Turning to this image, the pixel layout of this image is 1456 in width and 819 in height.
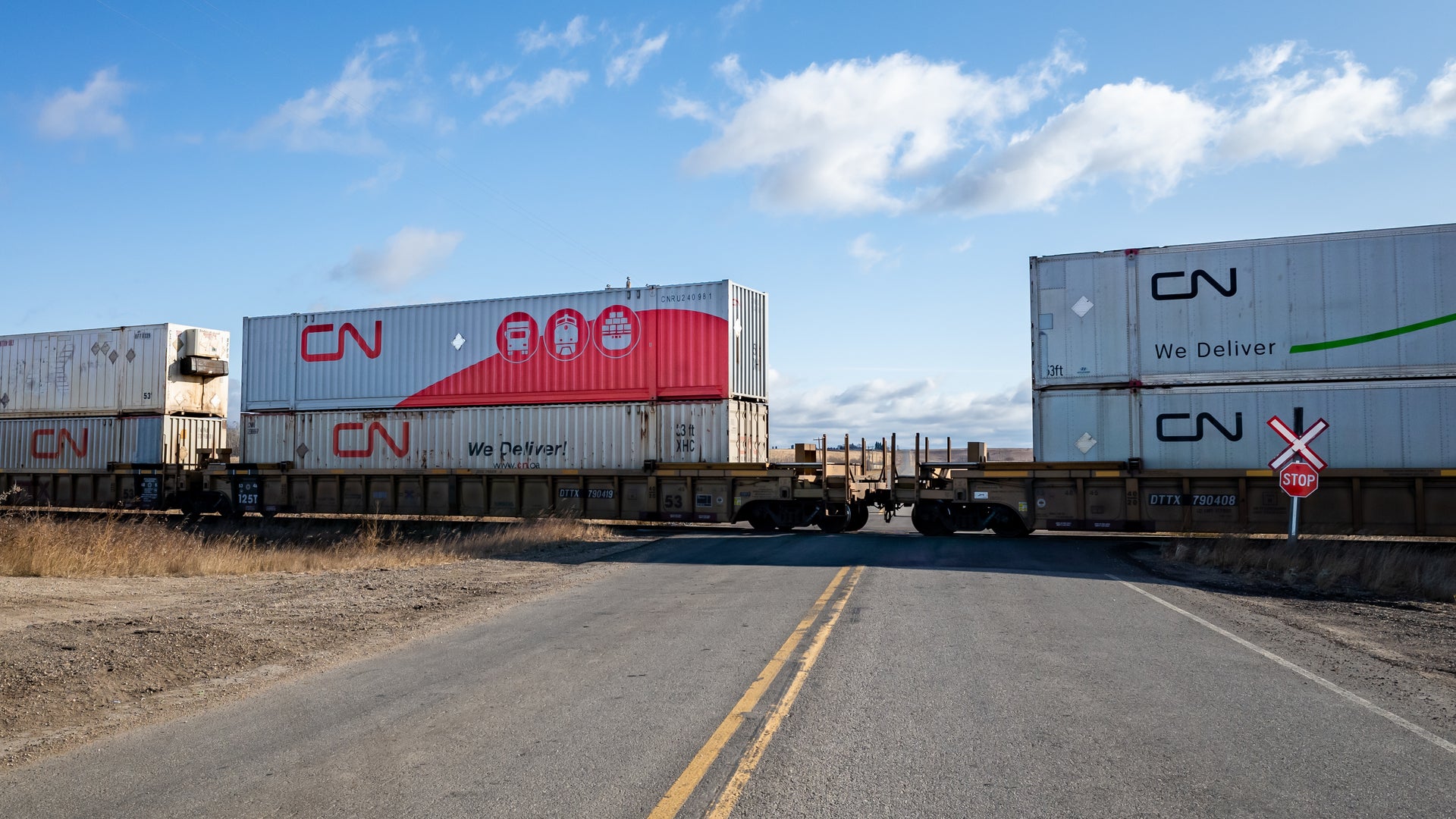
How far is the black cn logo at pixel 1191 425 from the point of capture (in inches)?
742

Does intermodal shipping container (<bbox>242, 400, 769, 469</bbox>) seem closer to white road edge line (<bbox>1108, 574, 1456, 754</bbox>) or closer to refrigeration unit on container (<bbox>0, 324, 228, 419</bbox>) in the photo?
refrigeration unit on container (<bbox>0, 324, 228, 419</bbox>)

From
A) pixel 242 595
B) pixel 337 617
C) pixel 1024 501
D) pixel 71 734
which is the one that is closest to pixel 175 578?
pixel 242 595

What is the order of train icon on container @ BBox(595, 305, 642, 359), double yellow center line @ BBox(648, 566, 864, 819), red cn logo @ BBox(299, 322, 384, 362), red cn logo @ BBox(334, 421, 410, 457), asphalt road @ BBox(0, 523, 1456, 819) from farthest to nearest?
red cn logo @ BBox(299, 322, 384, 362), red cn logo @ BBox(334, 421, 410, 457), train icon on container @ BBox(595, 305, 642, 359), asphalt road @ BBox(0, 523, 1456, 819), double yellow center line @ BBox(648, 566, 864, 819)

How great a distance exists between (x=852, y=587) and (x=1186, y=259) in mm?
12012

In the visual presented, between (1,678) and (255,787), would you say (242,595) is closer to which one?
(1,678)

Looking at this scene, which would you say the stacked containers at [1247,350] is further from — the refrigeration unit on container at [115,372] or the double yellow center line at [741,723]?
the refrigeration unit on container at [115,372]

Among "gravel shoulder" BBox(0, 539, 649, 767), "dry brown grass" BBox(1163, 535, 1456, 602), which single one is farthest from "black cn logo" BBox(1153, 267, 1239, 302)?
"gravel shoulder" BBox(0, 539, 649, 767)

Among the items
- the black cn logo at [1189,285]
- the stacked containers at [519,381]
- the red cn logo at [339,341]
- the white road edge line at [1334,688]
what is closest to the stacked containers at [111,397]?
the stacked containers at [519,381]

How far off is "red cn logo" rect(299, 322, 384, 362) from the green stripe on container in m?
21.1

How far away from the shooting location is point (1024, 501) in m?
20.0

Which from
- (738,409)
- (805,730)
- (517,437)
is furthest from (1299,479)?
(517,437)

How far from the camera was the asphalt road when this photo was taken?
4.48 meters

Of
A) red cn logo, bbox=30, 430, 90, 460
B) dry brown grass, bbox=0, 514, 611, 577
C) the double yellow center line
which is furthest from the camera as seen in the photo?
red cn logo, bbox=30, 430, 90, 460

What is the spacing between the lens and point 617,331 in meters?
22.7
